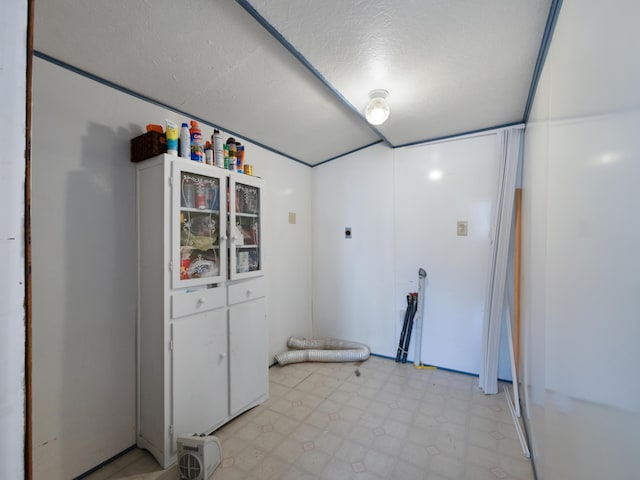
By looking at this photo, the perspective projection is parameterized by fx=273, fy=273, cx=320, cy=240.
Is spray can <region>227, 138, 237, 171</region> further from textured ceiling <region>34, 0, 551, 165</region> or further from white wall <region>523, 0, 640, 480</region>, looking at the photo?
white wall <region>523, 0, 640, 480</region>

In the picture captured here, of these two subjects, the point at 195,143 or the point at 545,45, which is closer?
the point at 545,45

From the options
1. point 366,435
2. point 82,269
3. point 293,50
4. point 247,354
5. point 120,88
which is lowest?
point 366,435

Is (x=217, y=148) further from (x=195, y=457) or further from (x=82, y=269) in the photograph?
(x=195, y=457)

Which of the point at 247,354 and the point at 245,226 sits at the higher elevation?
the point at 245,226

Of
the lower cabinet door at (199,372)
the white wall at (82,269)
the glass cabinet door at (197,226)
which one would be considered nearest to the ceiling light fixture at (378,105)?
the glass cabinet door at (197,226)

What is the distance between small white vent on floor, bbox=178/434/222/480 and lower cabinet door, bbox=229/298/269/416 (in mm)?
449

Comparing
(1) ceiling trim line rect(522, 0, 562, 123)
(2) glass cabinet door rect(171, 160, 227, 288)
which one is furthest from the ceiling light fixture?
(2) glass cabinet door rect(171, 160, 227, 288)

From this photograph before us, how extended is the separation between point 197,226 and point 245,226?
1.46 ft

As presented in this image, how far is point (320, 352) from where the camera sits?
9.49 ft

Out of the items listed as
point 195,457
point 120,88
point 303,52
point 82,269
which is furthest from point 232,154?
point 195,457

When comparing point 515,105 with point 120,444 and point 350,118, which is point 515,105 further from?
point 120,444

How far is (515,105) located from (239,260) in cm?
241

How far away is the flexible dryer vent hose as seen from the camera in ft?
9.33

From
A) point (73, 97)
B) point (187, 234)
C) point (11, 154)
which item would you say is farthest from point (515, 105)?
point (73, 97)
